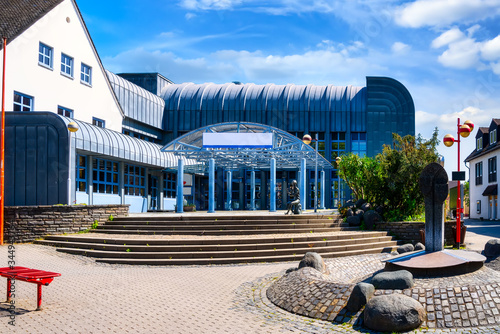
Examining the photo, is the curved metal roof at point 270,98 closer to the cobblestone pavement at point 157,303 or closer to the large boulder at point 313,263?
the cobblestone pavement at point 157,303

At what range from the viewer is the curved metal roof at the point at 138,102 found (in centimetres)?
3681

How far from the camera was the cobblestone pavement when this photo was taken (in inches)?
279

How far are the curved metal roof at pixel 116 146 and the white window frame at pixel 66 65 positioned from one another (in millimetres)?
3639

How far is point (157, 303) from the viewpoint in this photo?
8.66 metres

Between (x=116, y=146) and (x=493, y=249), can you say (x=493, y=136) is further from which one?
(x=493, y=249)

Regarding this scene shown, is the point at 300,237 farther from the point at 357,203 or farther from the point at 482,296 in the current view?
the point at 482,296

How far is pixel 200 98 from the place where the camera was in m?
46.1

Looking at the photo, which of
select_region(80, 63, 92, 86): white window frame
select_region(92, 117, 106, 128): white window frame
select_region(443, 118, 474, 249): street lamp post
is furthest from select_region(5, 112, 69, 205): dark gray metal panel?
select_region(443, 118, 474, 249): street lamp post

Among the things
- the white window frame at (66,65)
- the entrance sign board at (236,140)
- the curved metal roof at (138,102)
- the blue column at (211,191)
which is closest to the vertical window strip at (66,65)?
the white window frame at (66,65)

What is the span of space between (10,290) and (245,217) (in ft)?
34.1

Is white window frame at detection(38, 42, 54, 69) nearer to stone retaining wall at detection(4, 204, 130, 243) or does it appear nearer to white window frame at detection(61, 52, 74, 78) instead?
white window frame at detection(61, 52, 74, 78)

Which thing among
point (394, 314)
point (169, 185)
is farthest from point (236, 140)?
point (394, 314)

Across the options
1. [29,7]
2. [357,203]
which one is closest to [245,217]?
[357,203]

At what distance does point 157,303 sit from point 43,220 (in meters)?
10.5
